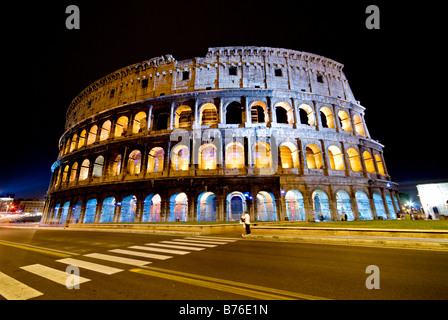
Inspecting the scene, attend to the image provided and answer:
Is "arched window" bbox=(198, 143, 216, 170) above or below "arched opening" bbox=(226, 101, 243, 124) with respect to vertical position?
below

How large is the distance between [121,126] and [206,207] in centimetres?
1809

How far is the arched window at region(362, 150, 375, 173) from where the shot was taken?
85.8 ft

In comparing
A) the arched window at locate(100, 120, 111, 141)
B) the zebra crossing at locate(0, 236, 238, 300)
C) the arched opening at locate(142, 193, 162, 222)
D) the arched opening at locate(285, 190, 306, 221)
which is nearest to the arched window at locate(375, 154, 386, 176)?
the arched opening at locate(285, 190, 306, 221)

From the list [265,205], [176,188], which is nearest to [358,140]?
[265,205]

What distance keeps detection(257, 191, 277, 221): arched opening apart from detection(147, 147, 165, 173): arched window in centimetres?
1386

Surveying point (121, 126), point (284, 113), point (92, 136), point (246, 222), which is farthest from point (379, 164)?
point (92, 136)

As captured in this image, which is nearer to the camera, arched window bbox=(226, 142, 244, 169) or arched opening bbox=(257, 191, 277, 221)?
arched opening bbox=(257, 191, 277, 221)

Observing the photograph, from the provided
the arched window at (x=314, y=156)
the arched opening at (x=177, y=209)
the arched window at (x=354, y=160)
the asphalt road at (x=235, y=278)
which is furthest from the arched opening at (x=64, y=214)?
the arched window at (x=354, y=160)

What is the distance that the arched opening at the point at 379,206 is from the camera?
23875mm

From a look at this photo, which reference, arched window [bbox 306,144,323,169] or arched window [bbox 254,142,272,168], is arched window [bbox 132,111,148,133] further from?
arched window [bbox 306,144,323,169]

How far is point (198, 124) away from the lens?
2392 centimetres

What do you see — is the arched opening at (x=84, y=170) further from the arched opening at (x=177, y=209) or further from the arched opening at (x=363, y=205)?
the arched opening at (x=363, y=205)

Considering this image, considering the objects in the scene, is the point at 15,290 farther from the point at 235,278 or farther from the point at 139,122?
the point at 139,122
